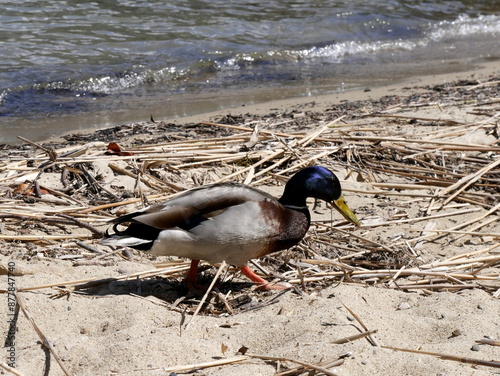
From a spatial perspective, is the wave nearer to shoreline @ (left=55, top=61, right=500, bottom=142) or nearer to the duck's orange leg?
shoreline @ (left=55, top=61, right=500, bottom=142)

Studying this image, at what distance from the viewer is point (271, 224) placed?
3.54 meters

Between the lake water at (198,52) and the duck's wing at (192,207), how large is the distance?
4.35 meters

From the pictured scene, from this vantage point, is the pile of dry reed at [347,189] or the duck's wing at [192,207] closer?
the duck's wing at [192,207]

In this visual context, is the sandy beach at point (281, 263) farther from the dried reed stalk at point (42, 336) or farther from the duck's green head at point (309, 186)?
the duck's green head at point (309, 186)

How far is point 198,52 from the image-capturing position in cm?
1126

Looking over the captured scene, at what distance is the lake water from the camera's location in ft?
29.5

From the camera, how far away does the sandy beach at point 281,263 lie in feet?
9.08

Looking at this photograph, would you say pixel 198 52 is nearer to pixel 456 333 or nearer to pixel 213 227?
pixel 213 227

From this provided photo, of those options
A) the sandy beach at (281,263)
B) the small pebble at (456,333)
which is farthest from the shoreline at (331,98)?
the small pebble at (456,333)

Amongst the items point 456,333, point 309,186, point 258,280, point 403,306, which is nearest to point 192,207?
point 258,280

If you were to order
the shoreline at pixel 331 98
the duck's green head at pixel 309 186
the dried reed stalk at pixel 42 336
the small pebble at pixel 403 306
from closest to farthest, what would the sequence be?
the dried reed stalk at pixel 42 336 < the small pebble at pixel 403 306 < the duck's green head at pixel 309 186 < the shoreline at pixel 331 98

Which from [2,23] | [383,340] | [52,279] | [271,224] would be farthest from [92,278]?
[2,23]

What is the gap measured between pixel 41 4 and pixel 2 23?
1.32 meters

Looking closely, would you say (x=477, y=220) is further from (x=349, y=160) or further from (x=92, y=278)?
(x=92, y=278)
